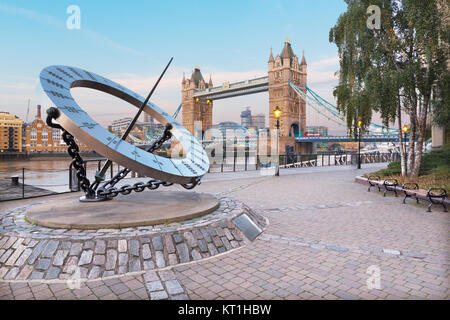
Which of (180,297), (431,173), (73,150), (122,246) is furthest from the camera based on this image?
(431,173)

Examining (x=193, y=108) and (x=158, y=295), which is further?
(x=193, y=108)

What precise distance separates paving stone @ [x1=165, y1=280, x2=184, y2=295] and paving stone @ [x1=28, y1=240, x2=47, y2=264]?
5.14 ft

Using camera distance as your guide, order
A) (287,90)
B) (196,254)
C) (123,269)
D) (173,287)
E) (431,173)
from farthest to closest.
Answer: (287,90), (431,173), (196,254), (123,269), (173,287)

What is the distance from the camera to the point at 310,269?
3459 millimetres

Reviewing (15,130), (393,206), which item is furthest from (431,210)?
(15,130)

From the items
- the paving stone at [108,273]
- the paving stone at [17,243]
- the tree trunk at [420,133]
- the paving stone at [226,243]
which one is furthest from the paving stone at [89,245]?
the tree trunk at [420,133]

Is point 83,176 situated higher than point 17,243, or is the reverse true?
point 83,176

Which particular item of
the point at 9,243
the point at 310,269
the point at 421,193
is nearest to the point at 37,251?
the point at 9,243

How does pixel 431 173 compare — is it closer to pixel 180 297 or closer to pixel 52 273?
pixel 180 297

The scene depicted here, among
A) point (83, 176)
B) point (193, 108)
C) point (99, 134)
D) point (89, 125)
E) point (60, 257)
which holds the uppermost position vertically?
point (193, 108)

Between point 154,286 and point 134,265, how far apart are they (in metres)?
0.49

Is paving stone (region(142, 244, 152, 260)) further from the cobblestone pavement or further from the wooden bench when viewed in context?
the wooden bench

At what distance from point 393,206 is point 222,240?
17.2 ft

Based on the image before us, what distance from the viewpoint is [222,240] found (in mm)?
4223
